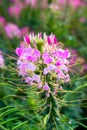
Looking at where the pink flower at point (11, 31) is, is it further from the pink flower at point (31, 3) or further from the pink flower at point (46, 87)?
the pink flower at point (46, 87)

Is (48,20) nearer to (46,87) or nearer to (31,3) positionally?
(31,3)

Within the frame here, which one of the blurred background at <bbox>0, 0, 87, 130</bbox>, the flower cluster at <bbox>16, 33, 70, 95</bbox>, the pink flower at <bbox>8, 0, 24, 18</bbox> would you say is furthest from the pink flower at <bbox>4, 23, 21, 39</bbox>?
the flower cluster at <bbox>16, 33, 70, 95</bbox>

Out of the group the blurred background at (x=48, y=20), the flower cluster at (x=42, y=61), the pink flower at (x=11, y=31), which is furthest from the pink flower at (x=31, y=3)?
the flower cluster at (x=42, y=61)

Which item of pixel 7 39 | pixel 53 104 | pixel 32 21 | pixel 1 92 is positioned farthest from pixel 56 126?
pixel 32 21

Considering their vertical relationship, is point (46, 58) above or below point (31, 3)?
below

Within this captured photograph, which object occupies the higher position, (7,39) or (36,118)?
(7,39)

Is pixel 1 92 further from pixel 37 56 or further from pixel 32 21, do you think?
pixel 32 21

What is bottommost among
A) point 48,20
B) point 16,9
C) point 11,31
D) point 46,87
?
point 46,87

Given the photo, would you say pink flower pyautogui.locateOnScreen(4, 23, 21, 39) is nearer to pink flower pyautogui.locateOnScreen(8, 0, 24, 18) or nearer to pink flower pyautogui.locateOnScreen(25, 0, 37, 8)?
pink flower pyautogui.locateOnScreen(8, 0, 24, 18)

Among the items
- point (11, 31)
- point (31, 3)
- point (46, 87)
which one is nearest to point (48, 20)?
point (31, 3)
